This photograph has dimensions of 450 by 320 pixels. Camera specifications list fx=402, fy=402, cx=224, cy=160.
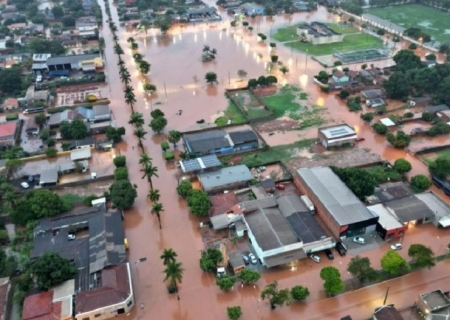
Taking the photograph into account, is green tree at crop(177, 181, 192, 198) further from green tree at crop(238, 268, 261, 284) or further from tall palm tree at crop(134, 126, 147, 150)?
green tree at crop(238, 268, 261, 284)

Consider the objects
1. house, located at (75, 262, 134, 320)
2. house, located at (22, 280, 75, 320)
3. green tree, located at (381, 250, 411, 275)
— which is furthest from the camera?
green tree, located at (381, 250, 411, 275)

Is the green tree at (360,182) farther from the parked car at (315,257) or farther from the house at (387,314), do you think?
the house at (387,314)

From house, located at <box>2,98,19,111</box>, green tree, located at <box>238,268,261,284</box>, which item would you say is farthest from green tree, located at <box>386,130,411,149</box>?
Answer: house, located at <box>2,98,19,111</box>

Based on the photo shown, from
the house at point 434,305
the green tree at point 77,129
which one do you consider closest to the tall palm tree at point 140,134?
the green tree at point 77,129

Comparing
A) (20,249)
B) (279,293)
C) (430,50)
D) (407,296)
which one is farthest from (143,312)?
(430,50)

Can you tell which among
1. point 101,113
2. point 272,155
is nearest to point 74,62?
point 101,113

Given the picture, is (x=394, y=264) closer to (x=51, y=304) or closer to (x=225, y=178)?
(x=225, y=178)
